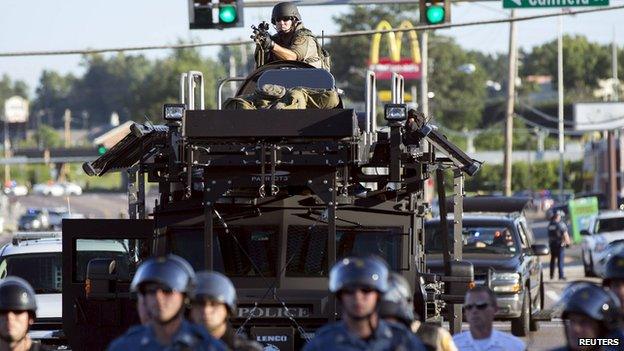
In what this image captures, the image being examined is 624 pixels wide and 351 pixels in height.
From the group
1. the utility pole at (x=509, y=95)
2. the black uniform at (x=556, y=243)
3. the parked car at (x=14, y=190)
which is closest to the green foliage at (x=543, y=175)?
the parked car at (x=14, y=190)

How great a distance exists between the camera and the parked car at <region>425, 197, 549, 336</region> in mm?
22875

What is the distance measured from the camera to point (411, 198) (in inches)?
582

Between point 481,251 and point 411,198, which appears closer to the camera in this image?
point 411,198

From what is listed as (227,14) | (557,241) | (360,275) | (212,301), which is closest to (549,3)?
(227,14)

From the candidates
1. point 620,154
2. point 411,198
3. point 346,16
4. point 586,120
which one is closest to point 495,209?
point 411,198

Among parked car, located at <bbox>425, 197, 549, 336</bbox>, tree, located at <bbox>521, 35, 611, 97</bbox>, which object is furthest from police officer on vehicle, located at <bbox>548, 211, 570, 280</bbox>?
tree, located at <bbox>521, 35, 611, 97</bbox>

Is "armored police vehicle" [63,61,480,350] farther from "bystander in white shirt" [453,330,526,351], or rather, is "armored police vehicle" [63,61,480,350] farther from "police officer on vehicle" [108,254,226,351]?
"police officer on vehicle" [108,254,226,351]

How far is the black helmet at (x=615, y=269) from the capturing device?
33.2 feet

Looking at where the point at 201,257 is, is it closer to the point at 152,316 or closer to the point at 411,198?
the point at 411,198

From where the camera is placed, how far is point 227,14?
2430 centimetres

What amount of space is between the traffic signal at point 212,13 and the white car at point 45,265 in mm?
5119

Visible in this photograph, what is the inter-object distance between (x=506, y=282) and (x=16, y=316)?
543 inches

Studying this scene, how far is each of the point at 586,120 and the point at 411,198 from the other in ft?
261

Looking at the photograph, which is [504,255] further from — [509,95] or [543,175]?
[543,175]
